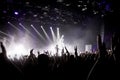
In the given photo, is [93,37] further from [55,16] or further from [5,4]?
[5,4]

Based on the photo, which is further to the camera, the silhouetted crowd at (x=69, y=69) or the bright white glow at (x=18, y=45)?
the bright white glow at (x=18, y=45)

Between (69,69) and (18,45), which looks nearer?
(69,69)

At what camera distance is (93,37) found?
22.6 metres

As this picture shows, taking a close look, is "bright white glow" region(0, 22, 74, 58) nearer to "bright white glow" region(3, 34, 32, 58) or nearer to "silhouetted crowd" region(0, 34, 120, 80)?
"bright white glow" region(3, 34, 32, 58)

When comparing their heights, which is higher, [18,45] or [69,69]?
[18,45]

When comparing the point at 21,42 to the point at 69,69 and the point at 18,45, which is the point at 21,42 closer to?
the point at 18,45

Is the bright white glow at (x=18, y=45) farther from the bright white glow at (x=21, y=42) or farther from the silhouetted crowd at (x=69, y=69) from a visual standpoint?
the silhouetted crowd at (x=69, y=69)

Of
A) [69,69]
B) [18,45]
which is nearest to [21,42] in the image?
[18,45]

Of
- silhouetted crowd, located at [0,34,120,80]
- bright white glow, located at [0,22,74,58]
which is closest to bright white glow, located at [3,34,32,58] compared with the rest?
bright white glow, located at [0,22,74,58]

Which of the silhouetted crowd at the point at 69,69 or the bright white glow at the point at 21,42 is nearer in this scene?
the silhouetted crowd at the point at 69,69

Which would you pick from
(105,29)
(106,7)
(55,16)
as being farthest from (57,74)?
(55,16)

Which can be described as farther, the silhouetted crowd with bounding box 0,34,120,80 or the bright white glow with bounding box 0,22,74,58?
the bright white glow with bounding box 0,22,74,58

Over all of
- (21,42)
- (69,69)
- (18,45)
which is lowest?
(69,69)

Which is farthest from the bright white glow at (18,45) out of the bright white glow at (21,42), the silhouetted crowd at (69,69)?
the silhouetted crowd at (69,69)
